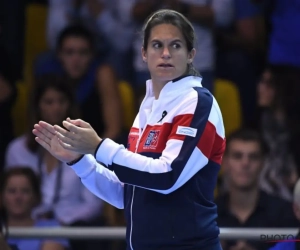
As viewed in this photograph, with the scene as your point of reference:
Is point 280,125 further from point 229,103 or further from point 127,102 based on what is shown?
point 127,102

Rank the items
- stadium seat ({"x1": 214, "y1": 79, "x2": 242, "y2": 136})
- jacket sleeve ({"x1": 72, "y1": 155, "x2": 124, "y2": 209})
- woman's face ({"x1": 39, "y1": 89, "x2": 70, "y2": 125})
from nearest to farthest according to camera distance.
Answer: jacket sleeve ({"x1": 72, "y1": 155, "x2": 124, "y2": 209}), woman's face ({"x1": 39, "y1": 89, "x2": 70, "y2": 125}), stadium seat ({"x1": 214, "y1": 79, "x2": 242, "y2": 136})

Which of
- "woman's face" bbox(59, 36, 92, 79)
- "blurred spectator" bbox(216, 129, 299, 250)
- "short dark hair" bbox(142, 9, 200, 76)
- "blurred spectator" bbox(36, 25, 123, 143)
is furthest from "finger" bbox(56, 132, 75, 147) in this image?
"woman's face" bbox(59, 36, 92, 79)

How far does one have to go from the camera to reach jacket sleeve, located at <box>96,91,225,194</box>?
10.1 ft

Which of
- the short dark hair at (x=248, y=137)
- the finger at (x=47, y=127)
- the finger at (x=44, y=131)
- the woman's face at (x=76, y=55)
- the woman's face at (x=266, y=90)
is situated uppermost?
the finger at (x=47, y=127)

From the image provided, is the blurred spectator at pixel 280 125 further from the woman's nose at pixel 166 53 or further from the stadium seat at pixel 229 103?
the woman's nose at pixel 166 53

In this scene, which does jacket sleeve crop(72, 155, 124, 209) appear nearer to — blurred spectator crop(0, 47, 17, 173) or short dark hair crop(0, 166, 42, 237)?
short dark hair crop(0, 166, 42, 237)

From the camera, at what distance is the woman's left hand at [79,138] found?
3.15 m

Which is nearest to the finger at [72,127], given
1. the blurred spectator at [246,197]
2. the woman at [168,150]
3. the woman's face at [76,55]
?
the woman at [168,150]

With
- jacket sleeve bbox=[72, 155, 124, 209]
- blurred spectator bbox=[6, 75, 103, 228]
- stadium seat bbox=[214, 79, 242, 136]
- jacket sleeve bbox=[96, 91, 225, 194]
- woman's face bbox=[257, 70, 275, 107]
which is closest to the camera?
jacket sleeve bbox=[96, 91, 225, 194]

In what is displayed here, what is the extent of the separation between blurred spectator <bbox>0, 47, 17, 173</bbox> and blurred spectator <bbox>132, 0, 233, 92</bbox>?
904 millimetres

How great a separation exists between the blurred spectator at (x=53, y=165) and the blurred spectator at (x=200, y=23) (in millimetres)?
546

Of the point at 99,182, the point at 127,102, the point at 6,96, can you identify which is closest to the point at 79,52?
the point at 127,102

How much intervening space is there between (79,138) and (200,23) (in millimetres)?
2910

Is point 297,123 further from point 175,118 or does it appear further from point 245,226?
point 175,118
